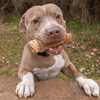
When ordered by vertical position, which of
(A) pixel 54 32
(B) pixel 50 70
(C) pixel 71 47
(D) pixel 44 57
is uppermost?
(A) pixel 54 32

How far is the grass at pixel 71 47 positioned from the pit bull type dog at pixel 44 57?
6.27 ft

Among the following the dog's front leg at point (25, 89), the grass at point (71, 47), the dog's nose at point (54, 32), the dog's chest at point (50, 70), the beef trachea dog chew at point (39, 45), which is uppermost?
the dog's nose at point (54, 32)

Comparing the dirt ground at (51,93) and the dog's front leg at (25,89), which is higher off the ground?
the dog's front leg at (25,89)

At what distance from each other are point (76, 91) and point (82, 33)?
17.3ft

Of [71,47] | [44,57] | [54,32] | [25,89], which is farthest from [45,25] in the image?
[71,47]

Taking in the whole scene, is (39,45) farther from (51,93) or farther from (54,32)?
(51,93)

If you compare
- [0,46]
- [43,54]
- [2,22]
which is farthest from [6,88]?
[2,22]

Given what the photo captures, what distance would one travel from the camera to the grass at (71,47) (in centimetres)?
495

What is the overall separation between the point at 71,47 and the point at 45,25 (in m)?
4.17

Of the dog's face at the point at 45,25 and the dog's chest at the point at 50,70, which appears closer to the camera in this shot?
the dog's face at the point at 45,25

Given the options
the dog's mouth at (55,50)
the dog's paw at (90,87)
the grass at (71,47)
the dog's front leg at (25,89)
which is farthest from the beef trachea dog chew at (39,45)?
the grass at (71,47)

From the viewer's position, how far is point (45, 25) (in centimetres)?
217

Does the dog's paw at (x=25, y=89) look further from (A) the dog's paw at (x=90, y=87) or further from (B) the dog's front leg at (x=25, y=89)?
(A) the dog's paw at (x=90, y=87)

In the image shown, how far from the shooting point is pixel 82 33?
691cm
